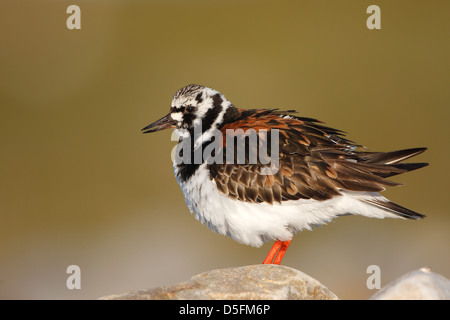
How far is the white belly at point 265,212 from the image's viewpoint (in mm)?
6195

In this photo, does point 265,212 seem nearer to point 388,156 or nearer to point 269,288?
point 269,288

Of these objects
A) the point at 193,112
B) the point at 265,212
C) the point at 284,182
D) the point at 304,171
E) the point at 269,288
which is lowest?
the point at 269,288

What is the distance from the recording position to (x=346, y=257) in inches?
465

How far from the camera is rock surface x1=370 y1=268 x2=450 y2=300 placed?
4.66 meters

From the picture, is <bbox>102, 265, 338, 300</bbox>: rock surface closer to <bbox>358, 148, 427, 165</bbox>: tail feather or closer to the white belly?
the white belly

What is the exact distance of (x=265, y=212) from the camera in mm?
6203

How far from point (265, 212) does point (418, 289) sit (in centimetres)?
200

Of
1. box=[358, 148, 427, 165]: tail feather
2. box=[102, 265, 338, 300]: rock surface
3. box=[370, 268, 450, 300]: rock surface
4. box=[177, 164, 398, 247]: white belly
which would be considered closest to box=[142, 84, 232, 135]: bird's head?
box=[177, 164, 398, 247]: white belly

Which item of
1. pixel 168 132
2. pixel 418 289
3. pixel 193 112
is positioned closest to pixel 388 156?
pixel 418 289

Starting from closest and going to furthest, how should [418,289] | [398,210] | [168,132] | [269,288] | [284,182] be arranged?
1. [418,289]
2. [269,288]
3. [398,210]
4. [284,182]
5. [168,132]

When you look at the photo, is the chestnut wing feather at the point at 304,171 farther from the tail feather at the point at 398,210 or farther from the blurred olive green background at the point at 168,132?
the blurred olive green background at the point at 168,132

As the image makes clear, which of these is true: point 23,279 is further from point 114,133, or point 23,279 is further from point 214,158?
point 214,158

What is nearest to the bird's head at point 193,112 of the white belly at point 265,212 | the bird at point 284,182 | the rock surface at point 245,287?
the bird at point 284,182
